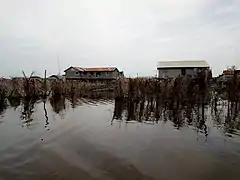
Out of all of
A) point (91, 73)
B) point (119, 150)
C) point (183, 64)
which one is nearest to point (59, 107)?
point (119, 150)

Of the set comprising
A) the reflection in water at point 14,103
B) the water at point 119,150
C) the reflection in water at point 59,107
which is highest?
the reflection in water at point 14,103

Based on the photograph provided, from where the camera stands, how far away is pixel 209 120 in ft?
43.9

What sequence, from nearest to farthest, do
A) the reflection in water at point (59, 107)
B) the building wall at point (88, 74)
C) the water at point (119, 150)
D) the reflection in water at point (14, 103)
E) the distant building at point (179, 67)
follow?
the water at point (119, 150), the reflection in water at point (59, 107), the reflection in water at point (14, 103), the distant building at point (179, 67), the building wall at point (88, 74)

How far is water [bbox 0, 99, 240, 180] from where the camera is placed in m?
6.48

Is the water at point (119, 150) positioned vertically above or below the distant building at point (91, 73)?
below

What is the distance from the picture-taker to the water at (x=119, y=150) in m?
6.48

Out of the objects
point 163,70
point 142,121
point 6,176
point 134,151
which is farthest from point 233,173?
point 163,70

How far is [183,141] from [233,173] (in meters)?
3.02

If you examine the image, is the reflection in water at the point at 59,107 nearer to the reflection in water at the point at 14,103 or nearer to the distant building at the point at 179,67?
the reflection in water at the point at 14,103

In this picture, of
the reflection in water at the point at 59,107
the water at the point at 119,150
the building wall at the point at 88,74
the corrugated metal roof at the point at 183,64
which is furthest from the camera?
the building wall at the point at 88,74

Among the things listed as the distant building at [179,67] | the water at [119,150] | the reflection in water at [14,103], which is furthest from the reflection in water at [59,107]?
the distant building at [179,67]

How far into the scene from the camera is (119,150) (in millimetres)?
8438

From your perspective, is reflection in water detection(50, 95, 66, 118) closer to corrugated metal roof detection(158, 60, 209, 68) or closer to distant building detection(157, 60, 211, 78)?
distant building detection(157, 60, 211, 78)

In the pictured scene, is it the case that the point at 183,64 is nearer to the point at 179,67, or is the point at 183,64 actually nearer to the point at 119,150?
the point at 179,67
